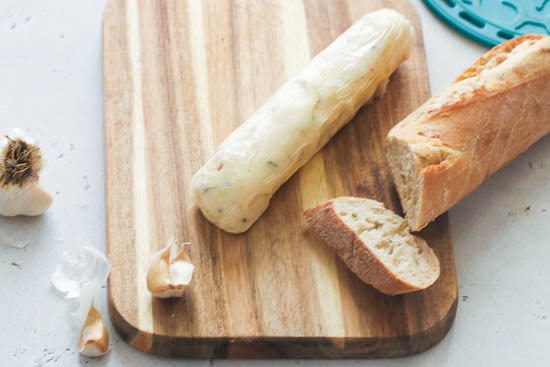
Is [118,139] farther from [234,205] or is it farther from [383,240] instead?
[383,240]

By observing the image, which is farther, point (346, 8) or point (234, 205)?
point (346, 8)

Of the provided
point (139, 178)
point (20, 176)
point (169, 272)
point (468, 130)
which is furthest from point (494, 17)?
point (20, 176)

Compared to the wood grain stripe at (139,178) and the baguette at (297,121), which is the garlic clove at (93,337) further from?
the baguette at (297,121)

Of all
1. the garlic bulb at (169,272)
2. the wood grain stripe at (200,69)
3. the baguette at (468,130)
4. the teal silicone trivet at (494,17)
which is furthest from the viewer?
the teal silicone trivet at (494,17)

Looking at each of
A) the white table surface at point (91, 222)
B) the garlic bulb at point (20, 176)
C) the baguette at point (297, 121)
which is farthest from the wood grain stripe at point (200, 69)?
the garlic bulb at point (20, 176)

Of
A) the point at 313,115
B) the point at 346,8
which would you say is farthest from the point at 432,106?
the point at 346,8
